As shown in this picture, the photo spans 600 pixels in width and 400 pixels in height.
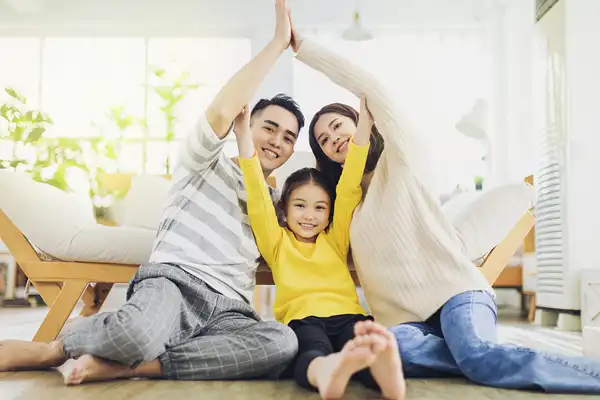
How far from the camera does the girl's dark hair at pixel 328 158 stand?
165cm

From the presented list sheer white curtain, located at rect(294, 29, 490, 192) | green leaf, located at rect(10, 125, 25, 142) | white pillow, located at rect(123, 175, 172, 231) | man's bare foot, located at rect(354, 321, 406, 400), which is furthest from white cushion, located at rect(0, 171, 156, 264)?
sheer white curtain, located at rect(294, 29, 490, 192)

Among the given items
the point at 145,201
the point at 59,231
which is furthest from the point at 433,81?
the point at 59,231

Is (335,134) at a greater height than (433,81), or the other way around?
(433,81)

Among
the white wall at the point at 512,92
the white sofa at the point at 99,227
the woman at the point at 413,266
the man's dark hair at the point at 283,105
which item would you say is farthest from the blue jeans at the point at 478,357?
the white wall at the point at 512,92

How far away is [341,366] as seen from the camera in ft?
3.25

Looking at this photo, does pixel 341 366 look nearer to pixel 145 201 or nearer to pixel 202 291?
pixel 202 291

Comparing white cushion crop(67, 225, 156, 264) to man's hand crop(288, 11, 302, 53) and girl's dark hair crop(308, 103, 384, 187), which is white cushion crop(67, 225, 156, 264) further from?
man's hand crop(288, 11, 302, 53)

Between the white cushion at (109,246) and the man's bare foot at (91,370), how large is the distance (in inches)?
27.1

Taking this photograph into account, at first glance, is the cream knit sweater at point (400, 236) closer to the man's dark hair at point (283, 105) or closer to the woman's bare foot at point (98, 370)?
the man's dark hair at point (283, 105)

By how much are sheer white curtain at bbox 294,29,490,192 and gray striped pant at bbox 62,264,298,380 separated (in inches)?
151

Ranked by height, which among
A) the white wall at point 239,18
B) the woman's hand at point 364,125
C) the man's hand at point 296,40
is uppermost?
the white wall at point 239,18

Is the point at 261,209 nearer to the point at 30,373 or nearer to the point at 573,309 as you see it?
the point at 30,373

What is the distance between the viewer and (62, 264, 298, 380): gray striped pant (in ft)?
3.91

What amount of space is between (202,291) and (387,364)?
52 cm
